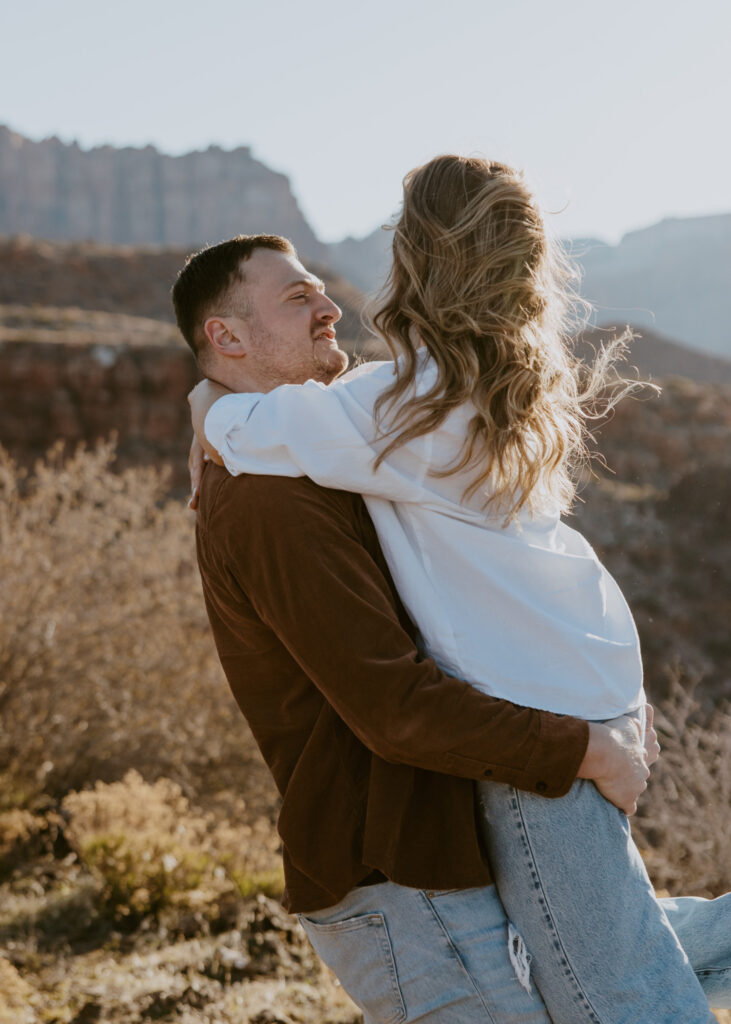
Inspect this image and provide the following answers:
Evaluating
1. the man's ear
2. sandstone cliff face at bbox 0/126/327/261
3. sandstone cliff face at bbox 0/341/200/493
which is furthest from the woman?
sandstone cliff face at bbox 0/126/327/261

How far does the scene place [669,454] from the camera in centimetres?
2419

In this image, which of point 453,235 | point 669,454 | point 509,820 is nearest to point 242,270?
point 453,235

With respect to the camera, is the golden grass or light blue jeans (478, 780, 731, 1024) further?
the golden grass

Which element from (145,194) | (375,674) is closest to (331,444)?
(375,674)

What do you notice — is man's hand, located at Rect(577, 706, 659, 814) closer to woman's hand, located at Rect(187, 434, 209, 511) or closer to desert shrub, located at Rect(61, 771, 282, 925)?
woman's hand, located at Rect(187, 434, 209, 511)

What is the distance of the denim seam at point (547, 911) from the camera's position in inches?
56.8

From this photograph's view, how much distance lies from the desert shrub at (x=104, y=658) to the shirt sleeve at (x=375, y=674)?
488 cm

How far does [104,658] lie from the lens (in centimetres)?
768

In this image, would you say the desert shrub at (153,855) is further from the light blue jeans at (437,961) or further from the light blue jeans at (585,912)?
the light blue jeans at (585,912)

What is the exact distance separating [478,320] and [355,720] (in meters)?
0.68

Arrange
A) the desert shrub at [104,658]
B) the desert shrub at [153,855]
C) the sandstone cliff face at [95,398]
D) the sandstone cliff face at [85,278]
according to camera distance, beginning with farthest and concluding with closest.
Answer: the sandstone cliff face at [85,278]
the sandstone cliff face at [95,398]
the desert shrub at [104,658]
the desert shrub at [153,855]

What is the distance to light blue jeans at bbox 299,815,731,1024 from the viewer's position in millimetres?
1469

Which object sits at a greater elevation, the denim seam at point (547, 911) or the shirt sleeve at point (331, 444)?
the shirt sleeve at point (331, 444)

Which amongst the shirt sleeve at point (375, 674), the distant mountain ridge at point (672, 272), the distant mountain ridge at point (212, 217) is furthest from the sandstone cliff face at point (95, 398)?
the distant mountain ridge at point (212, 217)
